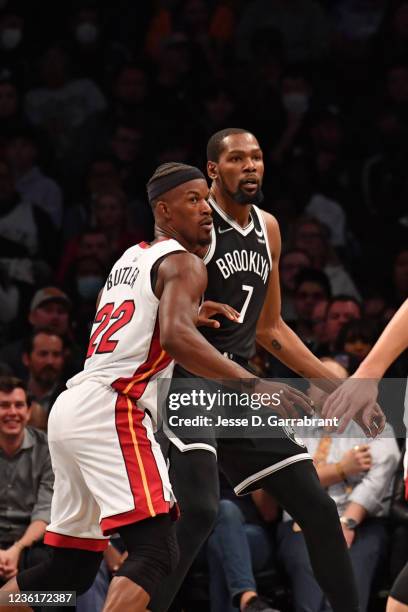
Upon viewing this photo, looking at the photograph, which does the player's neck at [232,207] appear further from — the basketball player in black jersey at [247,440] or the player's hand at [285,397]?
the player's hand at [285,397]

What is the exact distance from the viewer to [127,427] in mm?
4242

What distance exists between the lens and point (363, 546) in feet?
20.0

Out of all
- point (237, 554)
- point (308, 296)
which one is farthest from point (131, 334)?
point (308, 296)

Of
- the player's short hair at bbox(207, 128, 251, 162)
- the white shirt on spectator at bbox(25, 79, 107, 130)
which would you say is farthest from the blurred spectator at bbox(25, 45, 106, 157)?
the player's short hair at bbox(207, 128, 251, 162)

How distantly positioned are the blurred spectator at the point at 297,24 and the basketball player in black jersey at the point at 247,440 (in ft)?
17.9

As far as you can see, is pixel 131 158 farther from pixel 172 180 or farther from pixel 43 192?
pixel 172 180

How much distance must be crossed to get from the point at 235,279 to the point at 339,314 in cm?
259

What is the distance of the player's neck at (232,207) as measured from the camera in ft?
16.9

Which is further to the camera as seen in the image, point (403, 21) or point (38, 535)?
point (403, 21)

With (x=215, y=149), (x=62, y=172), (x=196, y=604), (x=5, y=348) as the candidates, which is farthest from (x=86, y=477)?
→ (x=62, y=172)

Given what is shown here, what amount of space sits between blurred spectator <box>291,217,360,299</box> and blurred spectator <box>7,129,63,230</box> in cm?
191

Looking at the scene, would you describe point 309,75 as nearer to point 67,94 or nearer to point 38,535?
point 67,94

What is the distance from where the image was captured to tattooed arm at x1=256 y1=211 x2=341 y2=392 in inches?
203

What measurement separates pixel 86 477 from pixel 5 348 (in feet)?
12.3
